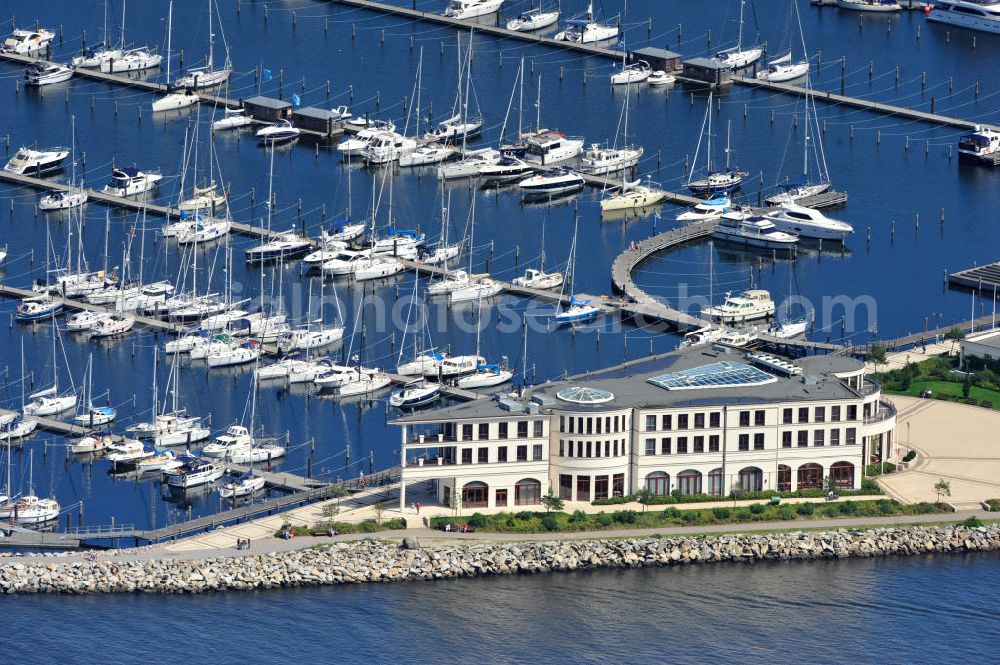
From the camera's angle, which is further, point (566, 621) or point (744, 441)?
point (744, 441)

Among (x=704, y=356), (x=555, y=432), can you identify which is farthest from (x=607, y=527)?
(x=704, y=356)

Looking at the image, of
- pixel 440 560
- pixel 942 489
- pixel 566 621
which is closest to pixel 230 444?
pixel 440 560

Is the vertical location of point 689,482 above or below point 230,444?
above

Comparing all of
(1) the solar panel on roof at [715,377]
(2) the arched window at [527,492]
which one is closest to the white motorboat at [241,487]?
(2) the arched window at [527,492]

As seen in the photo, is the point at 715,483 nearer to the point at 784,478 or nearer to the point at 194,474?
the point at 784,478

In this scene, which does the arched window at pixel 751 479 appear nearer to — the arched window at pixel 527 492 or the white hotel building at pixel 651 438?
the white hotel building at pixel 651 438

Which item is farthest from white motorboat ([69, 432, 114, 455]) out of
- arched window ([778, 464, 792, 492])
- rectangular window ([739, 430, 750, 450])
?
arched window ([778, 464, 792, 492])
